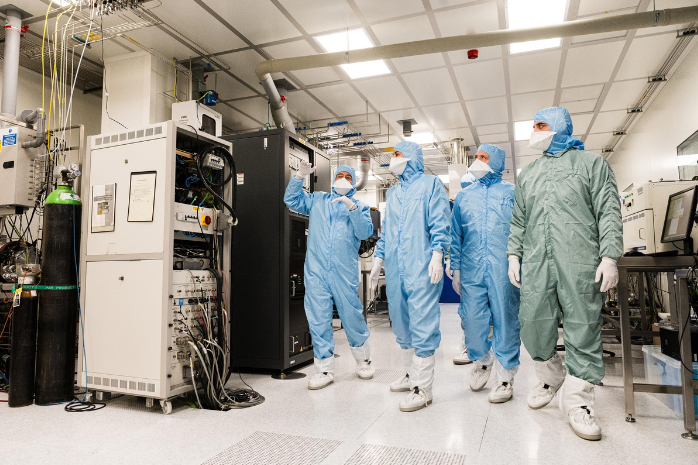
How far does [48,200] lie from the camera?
8.26ft

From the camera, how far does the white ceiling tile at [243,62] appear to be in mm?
4562

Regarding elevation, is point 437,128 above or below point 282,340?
above

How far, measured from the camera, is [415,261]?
2270 millimetres

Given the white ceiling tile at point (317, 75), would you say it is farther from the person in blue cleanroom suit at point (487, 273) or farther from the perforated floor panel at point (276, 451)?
the perforated floor panel at point (276, 451)

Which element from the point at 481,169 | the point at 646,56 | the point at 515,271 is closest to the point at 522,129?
the point at 646,56

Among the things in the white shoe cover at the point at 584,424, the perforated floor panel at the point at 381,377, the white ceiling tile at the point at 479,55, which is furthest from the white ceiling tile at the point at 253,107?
the white shoe cover at the point at 584,424

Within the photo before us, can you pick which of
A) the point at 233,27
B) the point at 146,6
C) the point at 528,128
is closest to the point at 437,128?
the point at 528,128

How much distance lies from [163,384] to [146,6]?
3.17 metres

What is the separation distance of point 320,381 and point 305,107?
Result: 4.23 metres

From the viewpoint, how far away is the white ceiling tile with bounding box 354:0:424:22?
144 inches

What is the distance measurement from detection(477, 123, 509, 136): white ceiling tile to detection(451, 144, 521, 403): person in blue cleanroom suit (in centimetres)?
444

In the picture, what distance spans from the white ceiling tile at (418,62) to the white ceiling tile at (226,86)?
6.29 ft

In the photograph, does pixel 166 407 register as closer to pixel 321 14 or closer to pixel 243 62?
pixel 321 14

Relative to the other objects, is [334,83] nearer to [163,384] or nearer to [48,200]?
[48,200]
